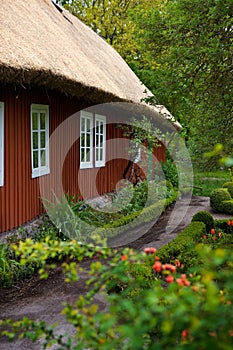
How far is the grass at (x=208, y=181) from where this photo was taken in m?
15.6

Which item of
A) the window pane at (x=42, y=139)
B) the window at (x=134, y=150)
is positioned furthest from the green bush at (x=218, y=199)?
the window pane at (x=42, y=139)

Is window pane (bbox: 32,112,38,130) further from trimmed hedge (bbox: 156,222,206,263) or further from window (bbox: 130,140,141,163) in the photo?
window (bbox: 130,140,141,163)

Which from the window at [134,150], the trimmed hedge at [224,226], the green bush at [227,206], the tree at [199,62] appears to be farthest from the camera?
the window at [134,150]

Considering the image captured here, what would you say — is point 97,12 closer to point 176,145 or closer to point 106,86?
point 176,145

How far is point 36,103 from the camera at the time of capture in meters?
6.95

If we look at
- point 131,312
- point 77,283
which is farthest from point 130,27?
point 131,312

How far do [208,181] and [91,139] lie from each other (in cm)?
1034

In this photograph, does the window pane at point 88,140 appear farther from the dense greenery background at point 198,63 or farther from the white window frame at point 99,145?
the dense greenery background at point 198,63

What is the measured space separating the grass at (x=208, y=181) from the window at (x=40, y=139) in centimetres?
842

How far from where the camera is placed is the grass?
1563 centimetres

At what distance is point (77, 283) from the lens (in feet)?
16.9

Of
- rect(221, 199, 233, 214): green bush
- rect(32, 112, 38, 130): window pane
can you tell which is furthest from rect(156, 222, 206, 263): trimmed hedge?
rect(221, 199, 233, 214): green bush

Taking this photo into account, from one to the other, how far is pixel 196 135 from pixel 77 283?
3723 mm

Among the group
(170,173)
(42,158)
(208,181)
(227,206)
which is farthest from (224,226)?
(208,181)
